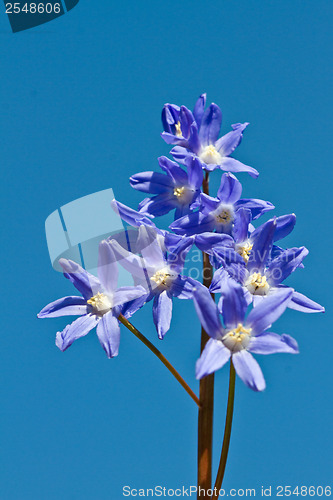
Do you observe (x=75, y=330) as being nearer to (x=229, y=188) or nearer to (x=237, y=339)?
(x=237, y=339)

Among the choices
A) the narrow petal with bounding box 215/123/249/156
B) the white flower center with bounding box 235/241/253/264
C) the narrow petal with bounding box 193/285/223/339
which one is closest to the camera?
the narrow petal with bounding box 193/285/223/339

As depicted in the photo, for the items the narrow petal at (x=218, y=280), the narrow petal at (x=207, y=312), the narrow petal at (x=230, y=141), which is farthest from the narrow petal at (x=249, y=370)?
the narrow petal at (x=230, y=141)

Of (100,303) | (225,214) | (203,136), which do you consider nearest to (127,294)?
(100,303)

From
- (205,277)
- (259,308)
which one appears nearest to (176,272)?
(205,277)

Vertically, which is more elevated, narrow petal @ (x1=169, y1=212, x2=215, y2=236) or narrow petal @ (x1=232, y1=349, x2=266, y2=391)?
narrow petal @ (x1=169, y1=212, x2=215, y2=236)

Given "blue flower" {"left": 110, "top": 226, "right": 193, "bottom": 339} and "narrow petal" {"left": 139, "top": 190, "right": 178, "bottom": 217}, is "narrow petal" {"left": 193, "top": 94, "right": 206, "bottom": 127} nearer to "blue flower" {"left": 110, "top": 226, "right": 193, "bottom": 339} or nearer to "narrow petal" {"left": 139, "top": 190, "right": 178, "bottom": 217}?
"narrow petal" {"left": 139, "top": 190, "right": 178, "bottom": 217}

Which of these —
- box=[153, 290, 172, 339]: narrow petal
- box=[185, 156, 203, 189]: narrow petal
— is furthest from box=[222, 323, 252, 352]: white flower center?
box=[185, 156, 203, 189]: narrow petal

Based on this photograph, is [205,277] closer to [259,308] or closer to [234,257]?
[234,257]
